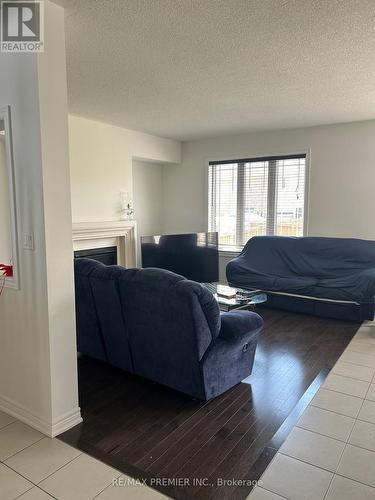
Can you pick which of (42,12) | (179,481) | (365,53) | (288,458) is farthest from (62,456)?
(365,53)

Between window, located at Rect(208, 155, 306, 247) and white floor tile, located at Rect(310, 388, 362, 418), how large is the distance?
3.35 meters

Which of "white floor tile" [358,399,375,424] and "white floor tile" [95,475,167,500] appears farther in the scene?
"white floor tile" [358,399,375,424]

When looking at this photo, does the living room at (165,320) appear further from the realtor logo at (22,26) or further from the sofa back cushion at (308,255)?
the sofa back cushion at (308,255)

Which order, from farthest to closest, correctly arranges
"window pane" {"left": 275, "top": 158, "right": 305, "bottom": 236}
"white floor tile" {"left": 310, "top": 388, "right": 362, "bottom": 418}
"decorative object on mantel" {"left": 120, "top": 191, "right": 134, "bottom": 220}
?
1. "window pane" {"left": 275, "top": 158, "right": 305, "bottom": 236}
2. "decorative object on mantel" {"left": 120, "top": 191, "right": 134, "bottom": 220}
3. "white floor tile" {"left": 310, "top": 388, "right": 362, "bottom": 418}

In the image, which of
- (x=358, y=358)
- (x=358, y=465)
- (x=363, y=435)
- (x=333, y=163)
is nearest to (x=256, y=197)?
(x=333, y=163)

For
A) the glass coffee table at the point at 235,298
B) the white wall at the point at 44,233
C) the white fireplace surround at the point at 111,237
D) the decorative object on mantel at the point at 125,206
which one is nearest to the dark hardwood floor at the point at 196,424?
the white wall at the point at 44,233

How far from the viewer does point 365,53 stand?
9.27ft

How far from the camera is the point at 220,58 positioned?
2922 millimetres

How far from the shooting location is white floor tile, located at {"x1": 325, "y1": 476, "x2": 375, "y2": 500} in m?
1.84

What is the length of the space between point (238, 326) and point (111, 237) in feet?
10.7

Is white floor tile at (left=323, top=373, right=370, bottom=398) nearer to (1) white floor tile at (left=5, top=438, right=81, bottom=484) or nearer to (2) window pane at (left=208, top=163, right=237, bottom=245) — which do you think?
(1) white floor tile at (left=5, top=438, right=81, bottom=484)

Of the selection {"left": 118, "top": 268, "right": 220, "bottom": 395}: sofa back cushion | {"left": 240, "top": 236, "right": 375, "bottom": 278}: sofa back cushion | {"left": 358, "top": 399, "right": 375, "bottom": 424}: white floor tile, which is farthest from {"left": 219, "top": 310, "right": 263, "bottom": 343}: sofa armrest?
{"left": 240, "top": 236, "right": 375, "bottom": 278}: sofa back cushion

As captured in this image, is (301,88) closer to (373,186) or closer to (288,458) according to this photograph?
(373,186)

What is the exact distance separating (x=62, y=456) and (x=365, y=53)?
135 inches
